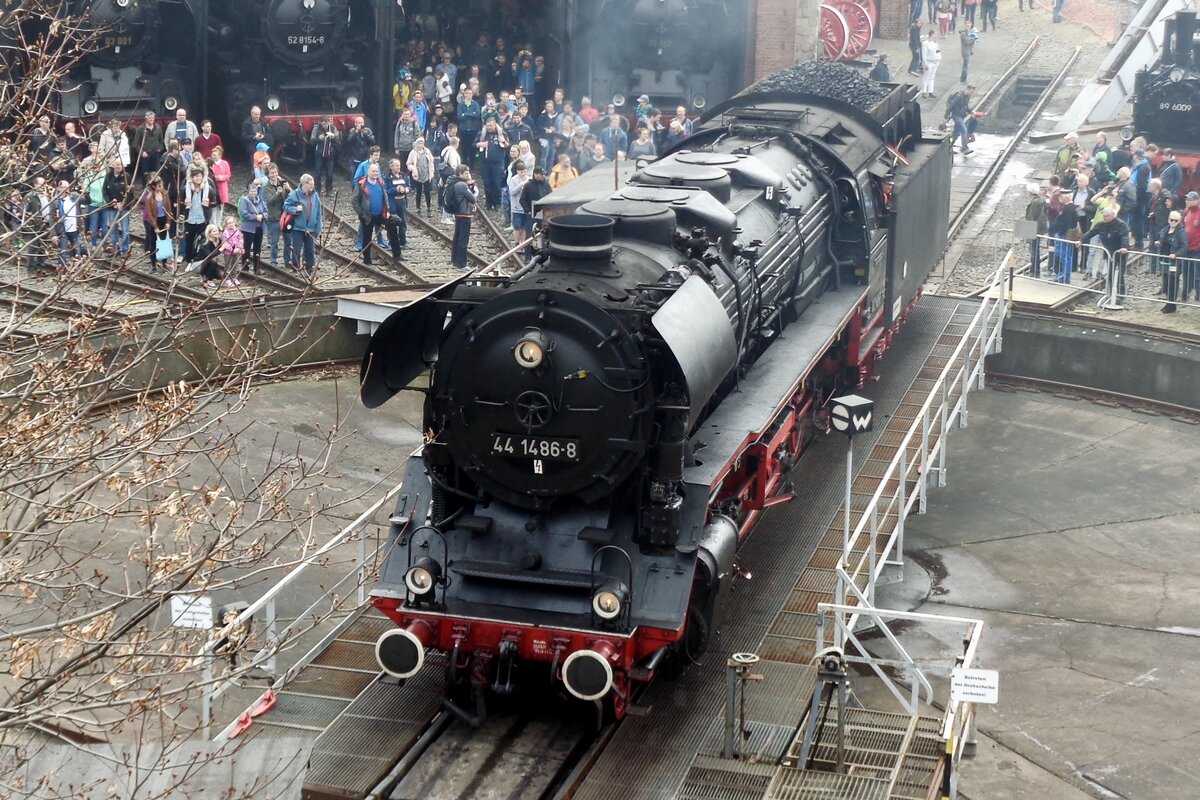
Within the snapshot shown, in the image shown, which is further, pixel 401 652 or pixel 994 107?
pixel 994 107

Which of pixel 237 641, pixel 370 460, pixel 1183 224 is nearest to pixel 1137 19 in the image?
pixel 1183 224

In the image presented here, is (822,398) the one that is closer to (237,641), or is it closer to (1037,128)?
(237,641)

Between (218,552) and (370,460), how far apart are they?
9.61 meters

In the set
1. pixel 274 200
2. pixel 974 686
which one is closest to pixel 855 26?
pixel 274 200

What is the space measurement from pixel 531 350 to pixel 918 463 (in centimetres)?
595

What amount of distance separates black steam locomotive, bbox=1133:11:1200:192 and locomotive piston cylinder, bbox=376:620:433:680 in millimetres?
18967

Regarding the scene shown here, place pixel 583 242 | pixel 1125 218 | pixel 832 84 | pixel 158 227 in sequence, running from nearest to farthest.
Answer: pixel 583 242, pixel 832 84, pixel 158 227, pixel 1125 218

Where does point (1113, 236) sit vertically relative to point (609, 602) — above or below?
above

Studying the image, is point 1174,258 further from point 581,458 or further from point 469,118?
point 581,458

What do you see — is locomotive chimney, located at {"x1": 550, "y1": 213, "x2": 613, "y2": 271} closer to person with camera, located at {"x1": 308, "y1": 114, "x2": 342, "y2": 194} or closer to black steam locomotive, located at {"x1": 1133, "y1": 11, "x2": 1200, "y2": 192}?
person with camera, located at {"x1": 308, "y1": 114, "x2": 342, "y2": 194}

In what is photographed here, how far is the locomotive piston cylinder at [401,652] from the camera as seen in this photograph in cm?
1140

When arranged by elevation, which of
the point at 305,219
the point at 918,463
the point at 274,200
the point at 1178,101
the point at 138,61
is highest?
the point at 138,61

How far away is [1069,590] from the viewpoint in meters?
15.4

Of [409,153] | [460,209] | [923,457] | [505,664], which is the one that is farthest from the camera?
[409,153]
